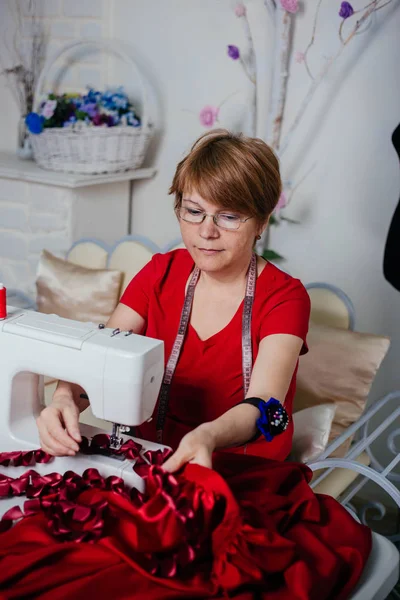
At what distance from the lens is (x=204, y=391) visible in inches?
68.1

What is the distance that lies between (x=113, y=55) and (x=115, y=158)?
0.54 m

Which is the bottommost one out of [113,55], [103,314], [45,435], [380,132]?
[103,314]

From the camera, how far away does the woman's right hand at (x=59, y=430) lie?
49.9 inches

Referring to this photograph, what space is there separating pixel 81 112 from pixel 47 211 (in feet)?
1.35

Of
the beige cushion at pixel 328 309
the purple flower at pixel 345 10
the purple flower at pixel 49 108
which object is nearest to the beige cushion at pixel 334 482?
the beige cushion at pixel 328 309

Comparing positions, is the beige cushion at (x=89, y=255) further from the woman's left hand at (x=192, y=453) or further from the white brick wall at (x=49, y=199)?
the woman's left hand at (x=192, y=453)

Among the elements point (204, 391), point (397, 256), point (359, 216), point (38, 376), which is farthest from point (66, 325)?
point (359, 216)

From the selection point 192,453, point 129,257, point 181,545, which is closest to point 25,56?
point 129,257

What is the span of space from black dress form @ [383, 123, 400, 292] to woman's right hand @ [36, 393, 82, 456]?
4.29ft

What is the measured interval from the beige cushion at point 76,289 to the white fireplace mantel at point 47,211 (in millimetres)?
219

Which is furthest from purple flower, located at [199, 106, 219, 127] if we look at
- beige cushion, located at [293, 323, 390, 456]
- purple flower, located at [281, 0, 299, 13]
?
beige cushion, located at [293, 323, 390, 456]

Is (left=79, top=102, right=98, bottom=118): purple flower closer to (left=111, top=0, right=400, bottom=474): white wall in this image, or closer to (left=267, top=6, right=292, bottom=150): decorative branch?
(left=111, top=0, right=400, bottom=474): white wall

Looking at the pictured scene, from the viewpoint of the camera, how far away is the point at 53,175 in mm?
2850

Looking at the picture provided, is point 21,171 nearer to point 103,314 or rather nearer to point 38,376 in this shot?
point 103,314
